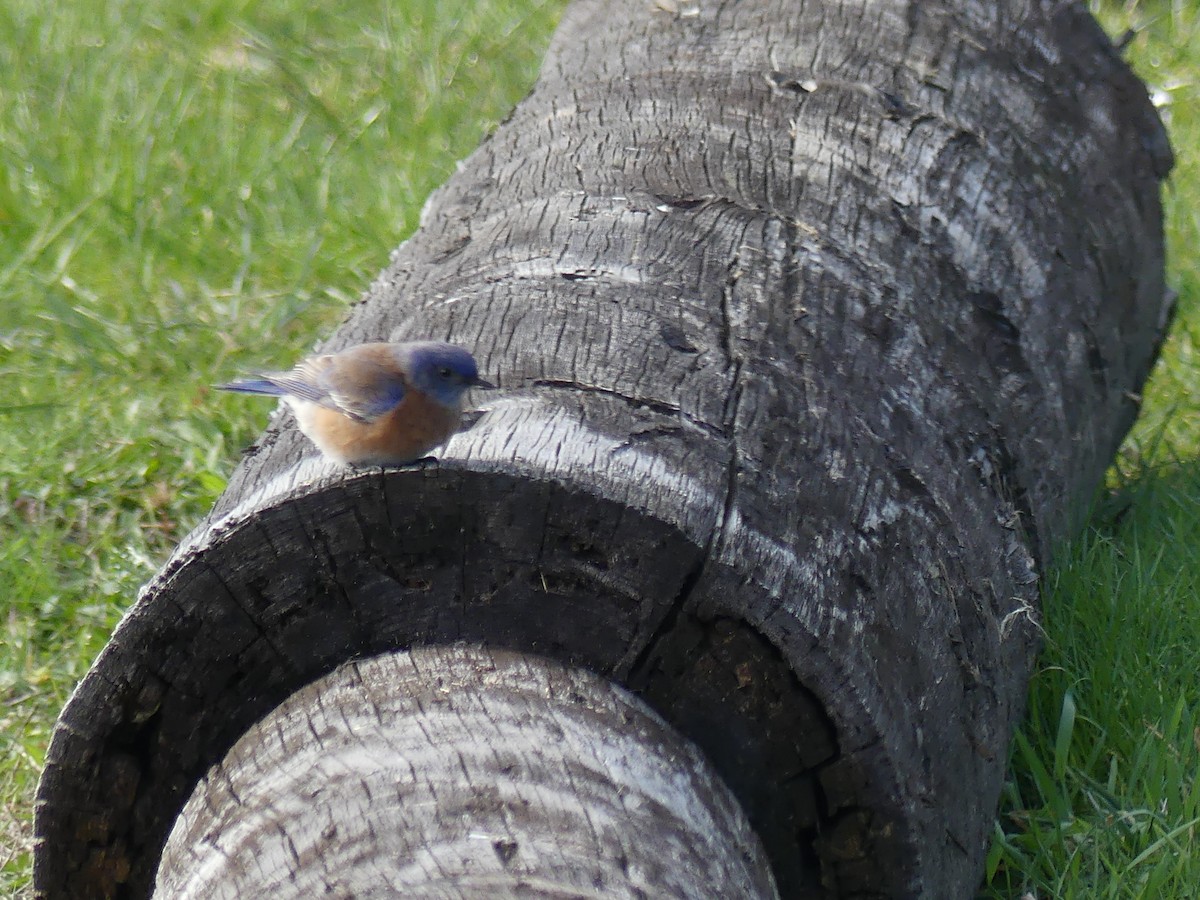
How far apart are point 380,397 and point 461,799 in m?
0.73

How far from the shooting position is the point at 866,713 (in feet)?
6.66

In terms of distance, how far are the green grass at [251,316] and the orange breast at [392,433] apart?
121 cm

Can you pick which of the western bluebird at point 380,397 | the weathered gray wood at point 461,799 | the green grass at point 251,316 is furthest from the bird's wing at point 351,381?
the green grass at point 251,316

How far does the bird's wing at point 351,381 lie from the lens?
7.39 feet

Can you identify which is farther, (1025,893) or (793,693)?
(1025,893)

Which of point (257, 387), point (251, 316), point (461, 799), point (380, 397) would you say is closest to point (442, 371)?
point (380, 397)

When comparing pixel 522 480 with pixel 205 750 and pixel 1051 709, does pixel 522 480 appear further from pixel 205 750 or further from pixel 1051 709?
pixel 1051 709

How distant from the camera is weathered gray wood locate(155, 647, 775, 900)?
70.2 inches

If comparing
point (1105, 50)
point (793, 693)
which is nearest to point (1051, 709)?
point (793, 693)

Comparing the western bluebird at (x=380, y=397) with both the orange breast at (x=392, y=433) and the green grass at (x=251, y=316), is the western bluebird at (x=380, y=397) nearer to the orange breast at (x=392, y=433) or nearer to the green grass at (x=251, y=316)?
the orange breast at (x=392, y=433)

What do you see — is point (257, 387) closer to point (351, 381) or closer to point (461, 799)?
point (351, 381)

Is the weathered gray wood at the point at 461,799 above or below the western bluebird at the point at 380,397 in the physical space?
below

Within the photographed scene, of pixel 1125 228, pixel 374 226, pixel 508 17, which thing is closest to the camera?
pixel 1125 228

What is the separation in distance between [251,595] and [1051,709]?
175 centimetres
